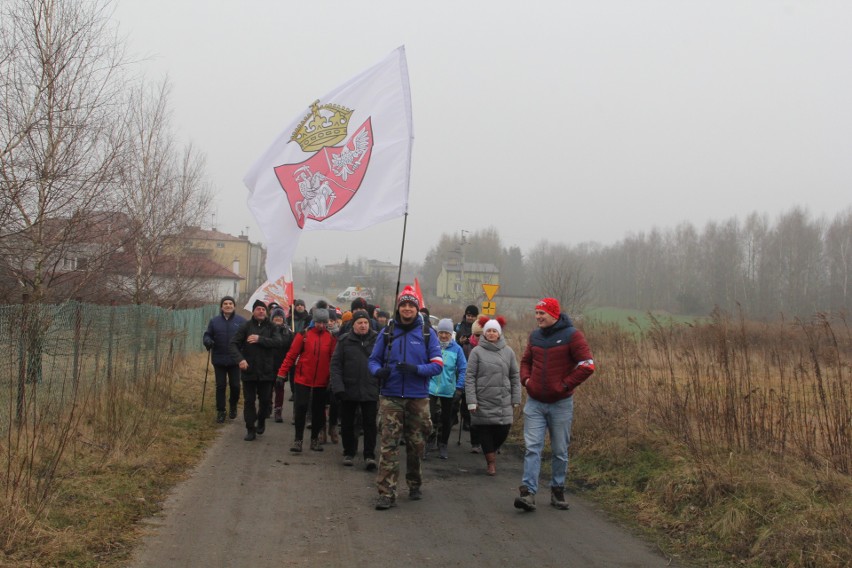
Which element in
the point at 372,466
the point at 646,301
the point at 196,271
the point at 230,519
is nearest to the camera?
the point at 230,519

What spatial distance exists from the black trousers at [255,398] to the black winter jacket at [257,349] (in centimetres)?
13

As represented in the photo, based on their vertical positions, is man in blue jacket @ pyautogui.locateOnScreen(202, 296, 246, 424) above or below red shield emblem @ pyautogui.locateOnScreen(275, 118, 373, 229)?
below

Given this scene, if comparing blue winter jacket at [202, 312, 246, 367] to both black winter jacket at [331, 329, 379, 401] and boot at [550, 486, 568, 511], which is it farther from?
boot at [550, 486, 568, 511]

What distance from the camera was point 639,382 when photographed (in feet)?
35.3

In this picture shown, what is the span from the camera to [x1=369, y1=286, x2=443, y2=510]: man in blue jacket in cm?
727

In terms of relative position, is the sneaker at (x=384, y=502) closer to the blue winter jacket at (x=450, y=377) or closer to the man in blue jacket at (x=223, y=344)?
the blue winter jacket at (x=450, y=377)

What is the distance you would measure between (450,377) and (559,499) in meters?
3.08

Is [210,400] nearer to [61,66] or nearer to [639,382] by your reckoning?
[61,66]

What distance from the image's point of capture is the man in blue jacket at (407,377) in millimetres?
7273

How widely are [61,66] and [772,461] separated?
1048cm

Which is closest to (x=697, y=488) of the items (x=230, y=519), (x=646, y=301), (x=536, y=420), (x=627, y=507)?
(x=627, y=507)

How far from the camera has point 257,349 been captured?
10.8 m

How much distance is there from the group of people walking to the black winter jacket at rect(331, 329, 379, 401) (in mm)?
12


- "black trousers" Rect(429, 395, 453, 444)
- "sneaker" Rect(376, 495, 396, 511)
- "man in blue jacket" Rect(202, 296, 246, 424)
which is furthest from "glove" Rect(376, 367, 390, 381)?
"man in blue jacket" Rect(202, 296, 246, 424)
